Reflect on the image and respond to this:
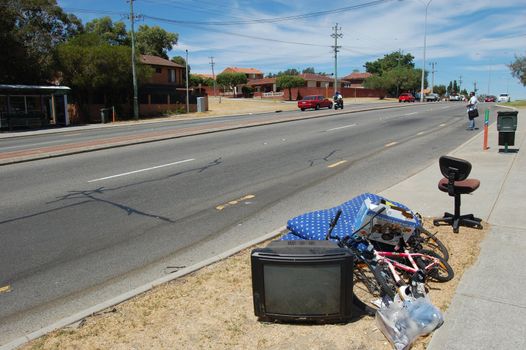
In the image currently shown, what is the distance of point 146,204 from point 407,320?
548cm

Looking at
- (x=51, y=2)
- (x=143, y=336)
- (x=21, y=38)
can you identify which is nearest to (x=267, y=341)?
(x=143, y=336)

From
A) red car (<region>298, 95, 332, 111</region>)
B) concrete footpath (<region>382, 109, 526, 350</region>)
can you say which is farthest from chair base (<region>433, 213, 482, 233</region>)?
red car (<region>298, 95, 332, 111</region>)

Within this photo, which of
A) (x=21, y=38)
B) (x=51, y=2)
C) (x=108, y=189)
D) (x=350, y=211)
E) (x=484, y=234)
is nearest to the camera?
(x=350, y=211)

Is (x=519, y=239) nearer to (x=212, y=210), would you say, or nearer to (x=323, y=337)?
(x=323, y=337)

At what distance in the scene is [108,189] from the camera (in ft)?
29.6

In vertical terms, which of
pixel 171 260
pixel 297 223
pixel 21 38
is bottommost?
pixel 171 260

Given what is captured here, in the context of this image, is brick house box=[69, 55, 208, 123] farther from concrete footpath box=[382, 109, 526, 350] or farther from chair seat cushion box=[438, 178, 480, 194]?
chair seat cushion box=[438, 178, 480, 194]

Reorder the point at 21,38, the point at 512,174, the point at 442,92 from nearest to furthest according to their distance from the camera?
the point at 512,174 < the point at 21,38 < the point at 442,92

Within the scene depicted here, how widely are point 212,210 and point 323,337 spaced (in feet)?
14.1

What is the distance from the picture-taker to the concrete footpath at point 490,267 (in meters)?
3.41

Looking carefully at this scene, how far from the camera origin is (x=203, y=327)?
3.67 metres

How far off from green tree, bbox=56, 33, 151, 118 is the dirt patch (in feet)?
123

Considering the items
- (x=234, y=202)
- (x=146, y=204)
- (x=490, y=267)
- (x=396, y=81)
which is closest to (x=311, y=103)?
(x=234, y=202)

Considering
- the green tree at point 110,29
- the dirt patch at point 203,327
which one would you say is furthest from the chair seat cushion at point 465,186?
the green tree at point 110,29
